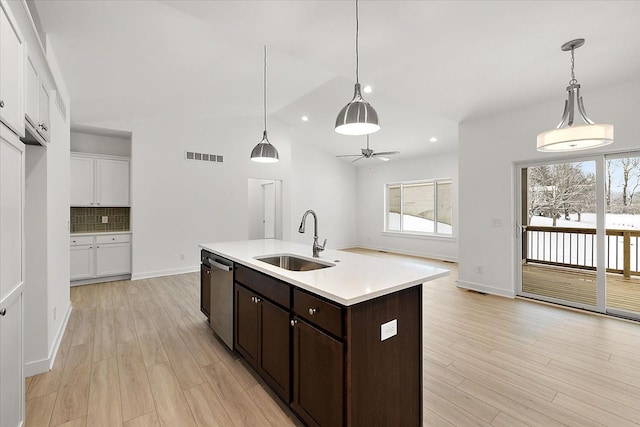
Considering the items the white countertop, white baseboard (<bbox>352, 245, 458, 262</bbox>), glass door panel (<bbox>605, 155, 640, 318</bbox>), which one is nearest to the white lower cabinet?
the white countertop

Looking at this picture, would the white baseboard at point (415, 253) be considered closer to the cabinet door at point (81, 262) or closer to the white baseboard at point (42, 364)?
the cabinet door at point (81, 262)

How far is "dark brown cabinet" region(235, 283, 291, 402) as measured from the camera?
1844 millimetres

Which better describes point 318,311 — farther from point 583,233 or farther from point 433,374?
point 583,233

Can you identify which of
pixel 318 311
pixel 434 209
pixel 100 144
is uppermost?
pixel 100 144

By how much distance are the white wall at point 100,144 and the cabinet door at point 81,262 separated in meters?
1.83

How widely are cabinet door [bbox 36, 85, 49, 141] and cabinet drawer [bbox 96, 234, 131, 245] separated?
3389 millimetres

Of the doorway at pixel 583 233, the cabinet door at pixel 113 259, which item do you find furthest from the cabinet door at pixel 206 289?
the doorway at pixel 583 233

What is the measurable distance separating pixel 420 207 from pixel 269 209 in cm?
424

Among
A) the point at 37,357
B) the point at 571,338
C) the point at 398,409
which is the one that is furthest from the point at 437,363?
the point at 37,357

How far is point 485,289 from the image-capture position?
4.50m

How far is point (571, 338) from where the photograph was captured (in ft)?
9.66

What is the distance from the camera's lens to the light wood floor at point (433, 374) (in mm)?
1873

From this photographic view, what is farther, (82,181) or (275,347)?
(82,181)

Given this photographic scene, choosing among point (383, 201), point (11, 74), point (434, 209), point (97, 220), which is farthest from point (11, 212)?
point (383, 201)
